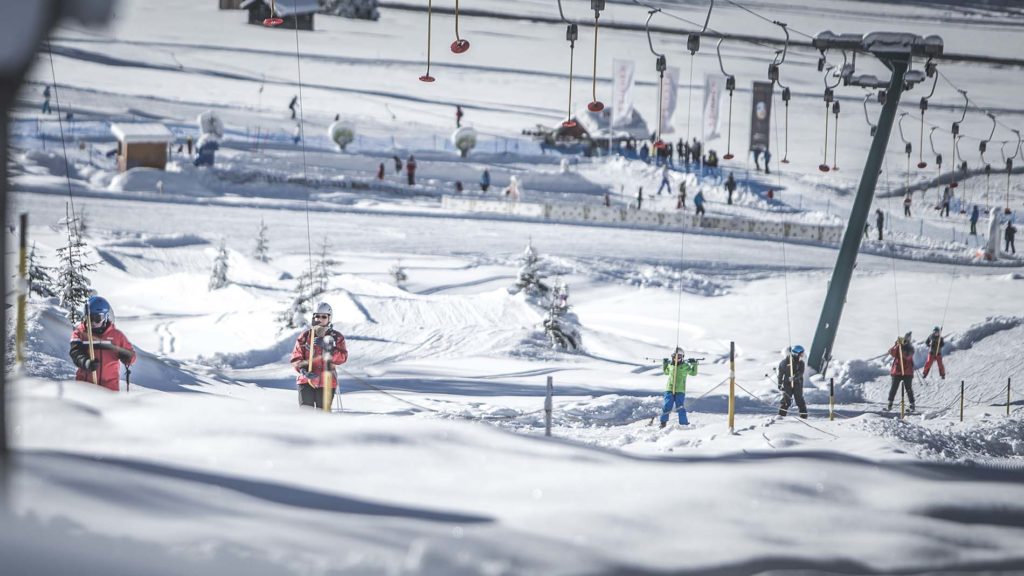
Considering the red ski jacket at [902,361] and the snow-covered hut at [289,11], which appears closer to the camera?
the red ski jacket at [902,361]

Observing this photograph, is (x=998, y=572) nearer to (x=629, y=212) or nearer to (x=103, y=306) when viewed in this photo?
(x=103, y=306)

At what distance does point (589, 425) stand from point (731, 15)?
27.6m

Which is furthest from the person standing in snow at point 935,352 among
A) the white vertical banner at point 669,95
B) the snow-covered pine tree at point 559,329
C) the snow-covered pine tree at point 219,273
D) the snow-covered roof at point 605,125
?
the snow-covered roof at point 605,125

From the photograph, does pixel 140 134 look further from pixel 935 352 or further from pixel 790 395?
pixel 790 395

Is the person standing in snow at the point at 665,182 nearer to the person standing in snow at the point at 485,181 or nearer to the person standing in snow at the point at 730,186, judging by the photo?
the person standing in snow at the point at 730,186

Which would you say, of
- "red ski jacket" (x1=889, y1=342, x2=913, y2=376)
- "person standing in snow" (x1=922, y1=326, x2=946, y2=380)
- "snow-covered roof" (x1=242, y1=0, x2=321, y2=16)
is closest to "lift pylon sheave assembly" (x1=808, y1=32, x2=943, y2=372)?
"person standing in snow" (x1=922, y1=326, x2=946, y2=380)

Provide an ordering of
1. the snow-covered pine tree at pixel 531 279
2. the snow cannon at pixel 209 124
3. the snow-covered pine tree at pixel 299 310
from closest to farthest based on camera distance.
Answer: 1. the snow-covered pine tree at pixel 299 310
2. the snow-covered pine tree at pixel 531 279
3. the snow cannon at pixel 209 124

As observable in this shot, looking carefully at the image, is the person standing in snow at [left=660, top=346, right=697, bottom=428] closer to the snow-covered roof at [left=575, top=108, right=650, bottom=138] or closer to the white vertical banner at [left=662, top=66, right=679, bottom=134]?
the white vertical banner at [left=662, top=66, right=679, bottom=134]

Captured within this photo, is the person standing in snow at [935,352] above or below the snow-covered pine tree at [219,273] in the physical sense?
below

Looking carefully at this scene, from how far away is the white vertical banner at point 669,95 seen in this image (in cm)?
3626

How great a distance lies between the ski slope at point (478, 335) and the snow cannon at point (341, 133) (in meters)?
1.83

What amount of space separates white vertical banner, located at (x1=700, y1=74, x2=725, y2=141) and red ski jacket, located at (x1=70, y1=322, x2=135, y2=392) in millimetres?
30877

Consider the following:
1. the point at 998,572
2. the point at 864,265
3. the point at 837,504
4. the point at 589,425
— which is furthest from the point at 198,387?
the point at 864,265

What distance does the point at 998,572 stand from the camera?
470 cm
